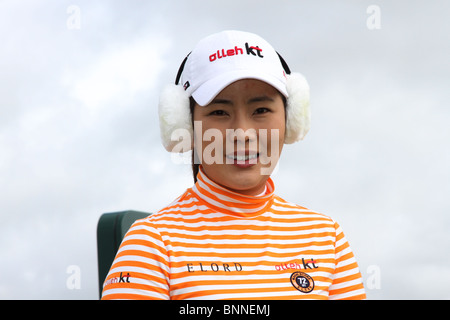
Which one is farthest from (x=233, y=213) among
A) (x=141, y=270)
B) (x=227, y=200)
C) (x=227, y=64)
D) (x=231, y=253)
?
(x=227, y=64)

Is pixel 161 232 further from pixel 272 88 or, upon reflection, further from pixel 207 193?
pixel 272 88

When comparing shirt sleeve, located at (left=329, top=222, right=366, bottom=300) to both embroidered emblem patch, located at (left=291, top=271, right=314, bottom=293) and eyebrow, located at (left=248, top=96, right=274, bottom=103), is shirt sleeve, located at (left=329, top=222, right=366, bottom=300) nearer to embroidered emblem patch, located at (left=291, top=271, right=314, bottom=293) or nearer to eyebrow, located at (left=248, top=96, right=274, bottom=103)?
embroidered emblem patch, located at (left=291, top=271, right=314, bottom=293)

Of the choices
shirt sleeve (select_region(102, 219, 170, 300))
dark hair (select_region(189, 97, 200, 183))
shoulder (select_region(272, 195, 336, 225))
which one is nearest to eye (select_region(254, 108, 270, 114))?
dark hair (select_region(189, 97, 200, 183))

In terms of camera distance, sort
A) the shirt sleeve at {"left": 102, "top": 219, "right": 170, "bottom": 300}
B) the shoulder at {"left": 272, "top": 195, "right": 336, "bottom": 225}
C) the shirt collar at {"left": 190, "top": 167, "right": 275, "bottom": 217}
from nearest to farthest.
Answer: the shirt sleeve at {"left": 102, "top": 219, "right": 170, "bottom": 300}
the shirt collar at {"left": 190, "top": 167, "right": 275, "bottom": 217}
the shoulder at {"left": 272, "top": 195, "right": 336, "bottom": 225}

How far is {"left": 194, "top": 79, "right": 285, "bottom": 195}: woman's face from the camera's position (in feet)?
7.62

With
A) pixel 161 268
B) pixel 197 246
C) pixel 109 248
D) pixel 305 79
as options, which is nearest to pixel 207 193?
pixel 197 246

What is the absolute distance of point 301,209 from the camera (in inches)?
105

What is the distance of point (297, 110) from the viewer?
250cm

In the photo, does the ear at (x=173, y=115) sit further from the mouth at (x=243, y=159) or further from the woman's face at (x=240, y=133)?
the mouth at (x=243, y=159)

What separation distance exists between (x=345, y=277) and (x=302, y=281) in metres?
0.27

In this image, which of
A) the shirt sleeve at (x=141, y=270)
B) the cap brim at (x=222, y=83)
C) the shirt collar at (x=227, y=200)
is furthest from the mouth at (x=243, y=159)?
the shirt sleeve at (x=141, y=270)

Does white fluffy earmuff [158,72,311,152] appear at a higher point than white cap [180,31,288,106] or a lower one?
lower

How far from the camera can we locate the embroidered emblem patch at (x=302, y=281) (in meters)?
2.29

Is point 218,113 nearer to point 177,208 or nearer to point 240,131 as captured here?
point 240,131
